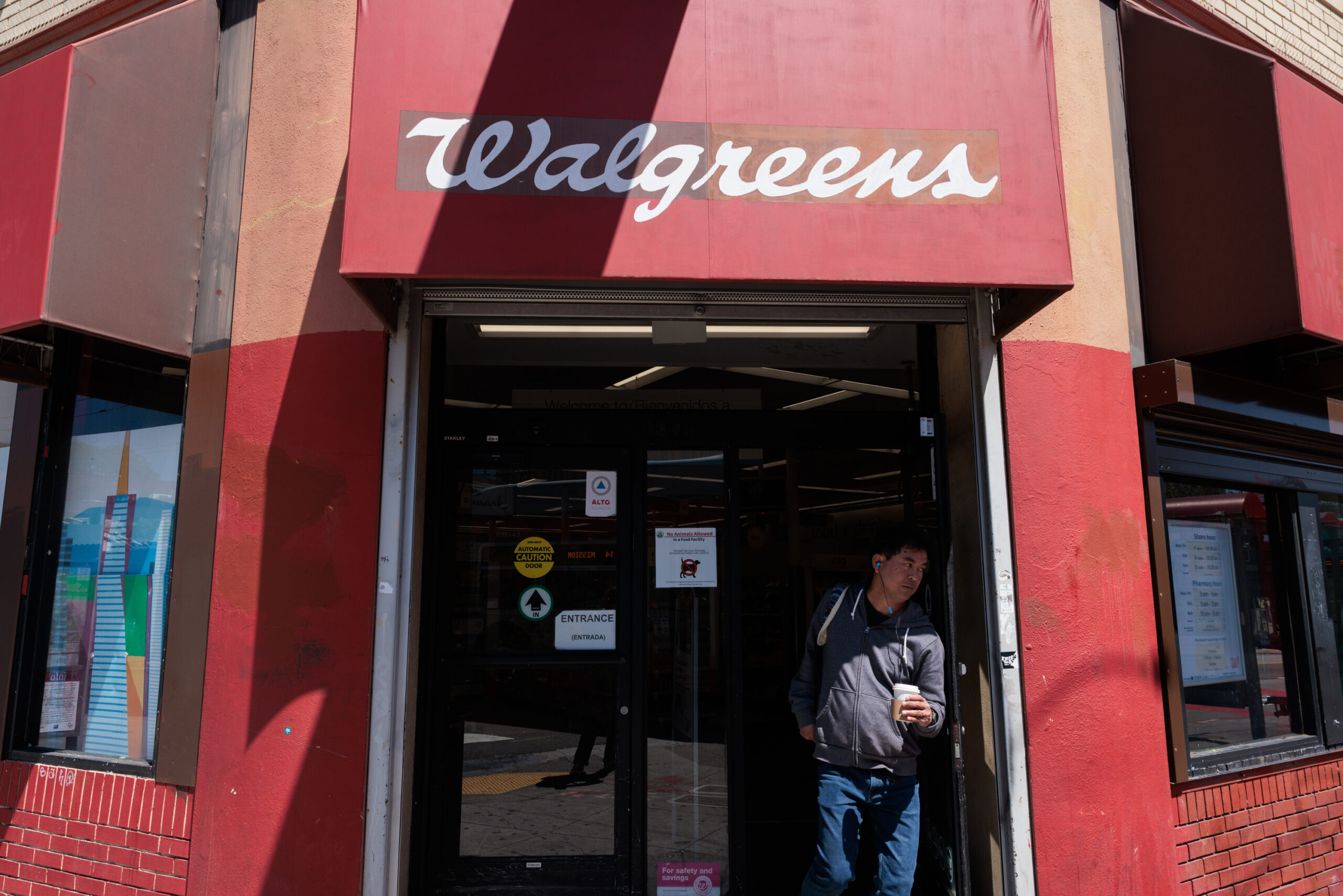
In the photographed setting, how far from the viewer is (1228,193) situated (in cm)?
448

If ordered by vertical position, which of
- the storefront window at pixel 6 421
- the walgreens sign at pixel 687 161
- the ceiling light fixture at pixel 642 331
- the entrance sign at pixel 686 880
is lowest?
the entrance sign at pixel 686 880

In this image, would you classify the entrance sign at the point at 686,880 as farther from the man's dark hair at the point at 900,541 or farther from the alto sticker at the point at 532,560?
the man's dark hair at the point at 900,541

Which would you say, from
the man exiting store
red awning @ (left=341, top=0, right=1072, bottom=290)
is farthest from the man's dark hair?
red awning @ (left=341, top=0, right=1072, bottom=290)

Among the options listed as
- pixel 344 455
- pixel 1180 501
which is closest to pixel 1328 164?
pixel 1180 501

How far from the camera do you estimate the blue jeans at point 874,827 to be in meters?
3.77

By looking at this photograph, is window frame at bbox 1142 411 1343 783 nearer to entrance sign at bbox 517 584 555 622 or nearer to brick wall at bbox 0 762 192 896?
entrance sign at bbox 517 584 555 622

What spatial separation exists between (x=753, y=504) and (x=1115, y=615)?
3.41 meters

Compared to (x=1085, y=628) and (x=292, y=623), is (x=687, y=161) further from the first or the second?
(x=1085, y=628)

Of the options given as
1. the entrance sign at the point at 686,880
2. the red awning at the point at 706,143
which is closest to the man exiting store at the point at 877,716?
the entrance sign at the point at 686,880

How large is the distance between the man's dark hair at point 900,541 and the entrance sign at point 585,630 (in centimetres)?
151

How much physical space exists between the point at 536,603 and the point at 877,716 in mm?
1889

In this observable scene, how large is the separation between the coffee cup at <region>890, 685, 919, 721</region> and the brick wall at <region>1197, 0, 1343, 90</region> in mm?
4748

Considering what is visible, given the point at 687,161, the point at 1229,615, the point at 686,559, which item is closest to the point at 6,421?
the point at 686,559

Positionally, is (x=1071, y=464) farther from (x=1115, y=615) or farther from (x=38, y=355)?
(x=38, y=355)
